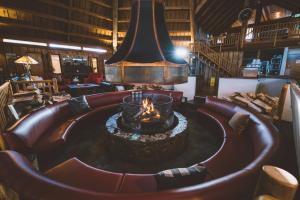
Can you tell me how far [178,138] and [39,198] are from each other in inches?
91.0

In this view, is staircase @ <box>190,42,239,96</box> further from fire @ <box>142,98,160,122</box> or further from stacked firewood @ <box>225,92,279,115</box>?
fire @ <box>142,98,160,122</box>

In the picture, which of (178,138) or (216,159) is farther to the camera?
(178,138)

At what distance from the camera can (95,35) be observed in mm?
9781

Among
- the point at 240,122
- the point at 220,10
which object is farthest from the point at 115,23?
the point at 240,122

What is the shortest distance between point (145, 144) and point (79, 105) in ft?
7.39

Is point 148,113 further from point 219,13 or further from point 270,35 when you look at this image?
point 219,13

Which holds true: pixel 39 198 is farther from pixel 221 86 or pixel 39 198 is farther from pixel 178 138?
pixel 221 86

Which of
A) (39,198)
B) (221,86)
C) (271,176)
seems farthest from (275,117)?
(39,198)

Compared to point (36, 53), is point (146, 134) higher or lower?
lower

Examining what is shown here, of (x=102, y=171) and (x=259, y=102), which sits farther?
(x=259, y=102)

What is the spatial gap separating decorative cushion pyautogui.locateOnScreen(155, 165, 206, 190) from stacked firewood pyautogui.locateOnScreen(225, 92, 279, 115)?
10.7 feet

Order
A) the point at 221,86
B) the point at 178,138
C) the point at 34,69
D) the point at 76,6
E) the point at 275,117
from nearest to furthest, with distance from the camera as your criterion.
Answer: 1. the point at 178,138
2. the point at 275,117
3. the point at 221,86
4. the point at 34,69
5. the point at 76,6

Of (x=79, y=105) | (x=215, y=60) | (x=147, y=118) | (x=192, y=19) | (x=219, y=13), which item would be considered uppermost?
(x=219, y=13)

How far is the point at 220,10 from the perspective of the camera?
34.6 ft
